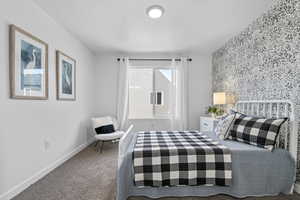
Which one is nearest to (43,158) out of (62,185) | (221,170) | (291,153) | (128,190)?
(62,185)

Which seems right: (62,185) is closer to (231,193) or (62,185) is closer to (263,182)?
(231,193)

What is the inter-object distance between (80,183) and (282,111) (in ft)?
9.18

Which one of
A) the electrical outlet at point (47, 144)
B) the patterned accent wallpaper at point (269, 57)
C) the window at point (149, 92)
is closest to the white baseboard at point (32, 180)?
the electrical outlet at point (47, 144)

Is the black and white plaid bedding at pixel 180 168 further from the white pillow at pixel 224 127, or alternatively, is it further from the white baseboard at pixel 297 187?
the white baseboard at pixel 297 187

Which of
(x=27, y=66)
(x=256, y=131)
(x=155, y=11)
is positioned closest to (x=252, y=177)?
(x=256, y=131)

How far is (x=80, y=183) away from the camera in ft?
7.14

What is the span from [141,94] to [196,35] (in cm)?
211

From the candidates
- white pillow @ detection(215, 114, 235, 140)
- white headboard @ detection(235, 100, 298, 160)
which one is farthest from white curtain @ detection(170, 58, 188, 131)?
white pillow @ detection(215, 114, 235, 140)

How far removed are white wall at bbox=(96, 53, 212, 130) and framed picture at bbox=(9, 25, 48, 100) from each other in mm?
2095

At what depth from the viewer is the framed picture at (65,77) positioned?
9.14ft

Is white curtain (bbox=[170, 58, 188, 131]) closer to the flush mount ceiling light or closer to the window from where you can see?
the window

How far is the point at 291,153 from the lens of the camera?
187 cm

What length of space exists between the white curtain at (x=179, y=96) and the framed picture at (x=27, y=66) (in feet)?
9.59

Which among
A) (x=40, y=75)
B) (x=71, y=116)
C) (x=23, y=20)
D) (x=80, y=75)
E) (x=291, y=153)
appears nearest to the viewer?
(x=291, y=153)
